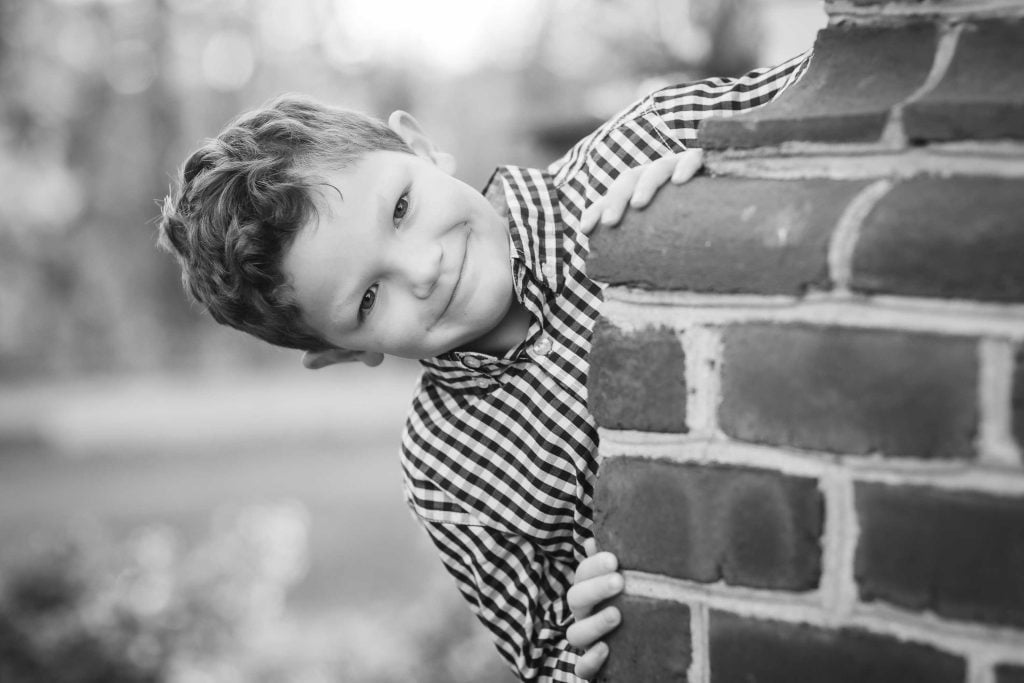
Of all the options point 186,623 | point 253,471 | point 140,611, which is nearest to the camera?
point 140,611

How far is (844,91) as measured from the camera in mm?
932

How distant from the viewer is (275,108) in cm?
171

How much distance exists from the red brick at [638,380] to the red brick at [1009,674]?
34cm

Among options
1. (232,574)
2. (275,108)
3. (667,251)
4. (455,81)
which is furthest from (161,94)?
Answer: (667,251)

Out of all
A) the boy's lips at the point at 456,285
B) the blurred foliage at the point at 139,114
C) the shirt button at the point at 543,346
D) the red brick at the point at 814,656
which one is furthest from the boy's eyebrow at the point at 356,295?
the blurred foliage at the point at 139,114

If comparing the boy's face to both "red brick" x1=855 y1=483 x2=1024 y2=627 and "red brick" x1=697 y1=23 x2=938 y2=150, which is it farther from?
"red brick" x1=855 y1=483 x2=1024 y2=627

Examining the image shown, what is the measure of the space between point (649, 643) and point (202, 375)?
13117 millimetres

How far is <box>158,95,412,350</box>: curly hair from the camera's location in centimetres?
149

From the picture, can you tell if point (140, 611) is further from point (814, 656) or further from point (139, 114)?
point (139, 114)

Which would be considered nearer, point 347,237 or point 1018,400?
point 1018,400

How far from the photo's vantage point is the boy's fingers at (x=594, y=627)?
1.06m

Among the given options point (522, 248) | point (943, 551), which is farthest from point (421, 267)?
point (943, 551)

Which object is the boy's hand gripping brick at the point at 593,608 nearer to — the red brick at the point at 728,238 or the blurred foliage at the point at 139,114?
the red brick at the point at 728,238

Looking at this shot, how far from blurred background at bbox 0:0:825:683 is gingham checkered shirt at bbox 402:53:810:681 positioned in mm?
1945
